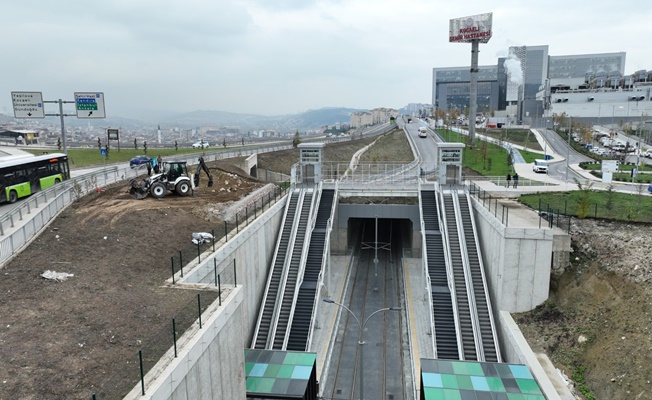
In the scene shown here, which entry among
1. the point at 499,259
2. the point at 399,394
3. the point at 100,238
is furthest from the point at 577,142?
the point at 100,238

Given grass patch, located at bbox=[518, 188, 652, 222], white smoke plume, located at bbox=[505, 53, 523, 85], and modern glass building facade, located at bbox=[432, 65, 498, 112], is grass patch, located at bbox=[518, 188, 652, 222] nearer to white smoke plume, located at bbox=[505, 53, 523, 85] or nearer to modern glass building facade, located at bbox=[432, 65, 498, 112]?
white smoke plume, located at bbox=[505, 53, 523, 85]

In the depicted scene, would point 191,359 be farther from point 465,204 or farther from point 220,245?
point 465,204

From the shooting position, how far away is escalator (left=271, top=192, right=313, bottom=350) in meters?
24.4

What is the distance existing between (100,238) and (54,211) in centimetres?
381

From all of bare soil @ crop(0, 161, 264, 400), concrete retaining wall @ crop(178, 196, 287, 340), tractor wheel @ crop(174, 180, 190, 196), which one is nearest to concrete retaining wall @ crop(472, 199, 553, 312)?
concrete retaining wall @ crop(178, 196, 287, 340)

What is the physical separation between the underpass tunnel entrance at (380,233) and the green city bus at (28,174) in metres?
23.2

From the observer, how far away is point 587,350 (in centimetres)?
1969

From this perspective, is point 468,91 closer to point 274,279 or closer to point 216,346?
point 274,279

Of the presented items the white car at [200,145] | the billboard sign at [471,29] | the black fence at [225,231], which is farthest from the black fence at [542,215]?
the billboard sign at [471,29]

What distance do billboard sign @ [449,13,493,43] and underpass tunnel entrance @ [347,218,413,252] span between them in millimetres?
40567

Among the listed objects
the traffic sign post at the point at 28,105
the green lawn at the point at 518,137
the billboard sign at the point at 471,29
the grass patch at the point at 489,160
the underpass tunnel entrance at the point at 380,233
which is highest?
the billboard sign at the point at 471,29

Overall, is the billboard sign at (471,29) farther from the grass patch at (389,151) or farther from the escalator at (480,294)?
the escalator at (480,294)

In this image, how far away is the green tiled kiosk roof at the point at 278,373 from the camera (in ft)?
56.9

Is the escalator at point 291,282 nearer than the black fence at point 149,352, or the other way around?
the black fence at point 149,352
